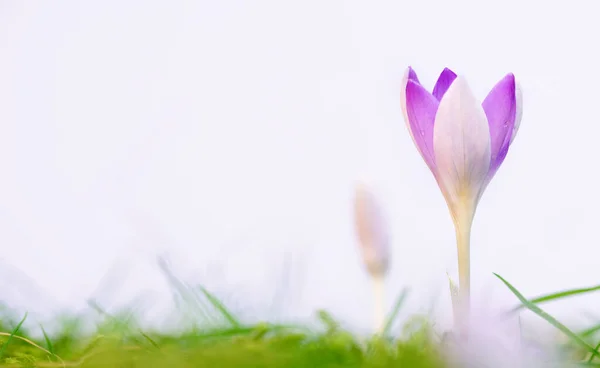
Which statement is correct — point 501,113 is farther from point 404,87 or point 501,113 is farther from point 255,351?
point 255,351

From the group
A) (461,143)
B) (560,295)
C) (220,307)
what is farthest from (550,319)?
(220,307)

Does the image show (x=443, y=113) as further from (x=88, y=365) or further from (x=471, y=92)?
(x=88, y=365)

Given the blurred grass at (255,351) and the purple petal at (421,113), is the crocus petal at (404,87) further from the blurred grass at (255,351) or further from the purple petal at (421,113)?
the blurred grass at (255,351)

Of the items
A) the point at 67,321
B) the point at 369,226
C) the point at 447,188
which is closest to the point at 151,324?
the point at 67,321

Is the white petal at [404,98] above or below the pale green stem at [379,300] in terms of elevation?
above

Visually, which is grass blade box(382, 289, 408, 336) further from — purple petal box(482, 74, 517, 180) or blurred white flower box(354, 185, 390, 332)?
purple petal box(482, 74, 517, 180)

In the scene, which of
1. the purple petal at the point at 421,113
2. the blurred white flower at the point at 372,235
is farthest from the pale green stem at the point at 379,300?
the purple petal at the point at 421,113
